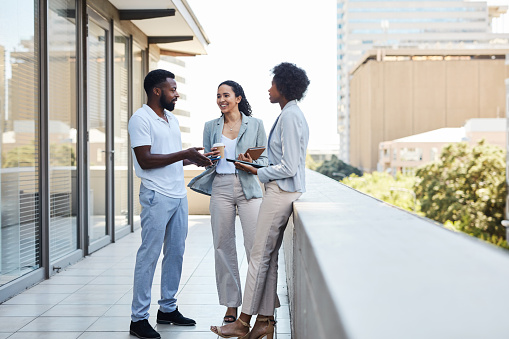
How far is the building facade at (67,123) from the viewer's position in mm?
5258

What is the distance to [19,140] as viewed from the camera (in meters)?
5.34

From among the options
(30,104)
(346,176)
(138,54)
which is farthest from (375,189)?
(30,104)

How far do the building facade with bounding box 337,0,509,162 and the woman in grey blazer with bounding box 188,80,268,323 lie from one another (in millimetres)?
134887

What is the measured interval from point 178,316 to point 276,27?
557 ft

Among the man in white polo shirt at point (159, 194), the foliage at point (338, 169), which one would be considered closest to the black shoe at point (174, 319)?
the man in white polo shirt at point (159, 194)

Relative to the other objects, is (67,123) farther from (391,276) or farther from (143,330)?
(391,276)

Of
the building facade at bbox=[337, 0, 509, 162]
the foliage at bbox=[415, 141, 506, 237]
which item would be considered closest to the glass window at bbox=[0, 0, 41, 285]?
the foliage at bbox=[415, 141, 506, 237]

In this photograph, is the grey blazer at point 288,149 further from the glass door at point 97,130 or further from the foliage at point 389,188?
the foliage at point 389,188

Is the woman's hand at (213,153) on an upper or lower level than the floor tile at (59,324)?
upper

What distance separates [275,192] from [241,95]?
1.21 meters

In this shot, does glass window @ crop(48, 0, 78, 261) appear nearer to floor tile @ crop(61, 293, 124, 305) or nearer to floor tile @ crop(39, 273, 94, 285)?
floor tile @ crop(39, 273, 94, 285)

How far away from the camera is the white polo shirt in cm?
393

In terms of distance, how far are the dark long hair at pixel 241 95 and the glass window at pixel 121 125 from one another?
15.3 ft

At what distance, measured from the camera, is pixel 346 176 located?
99312mm
